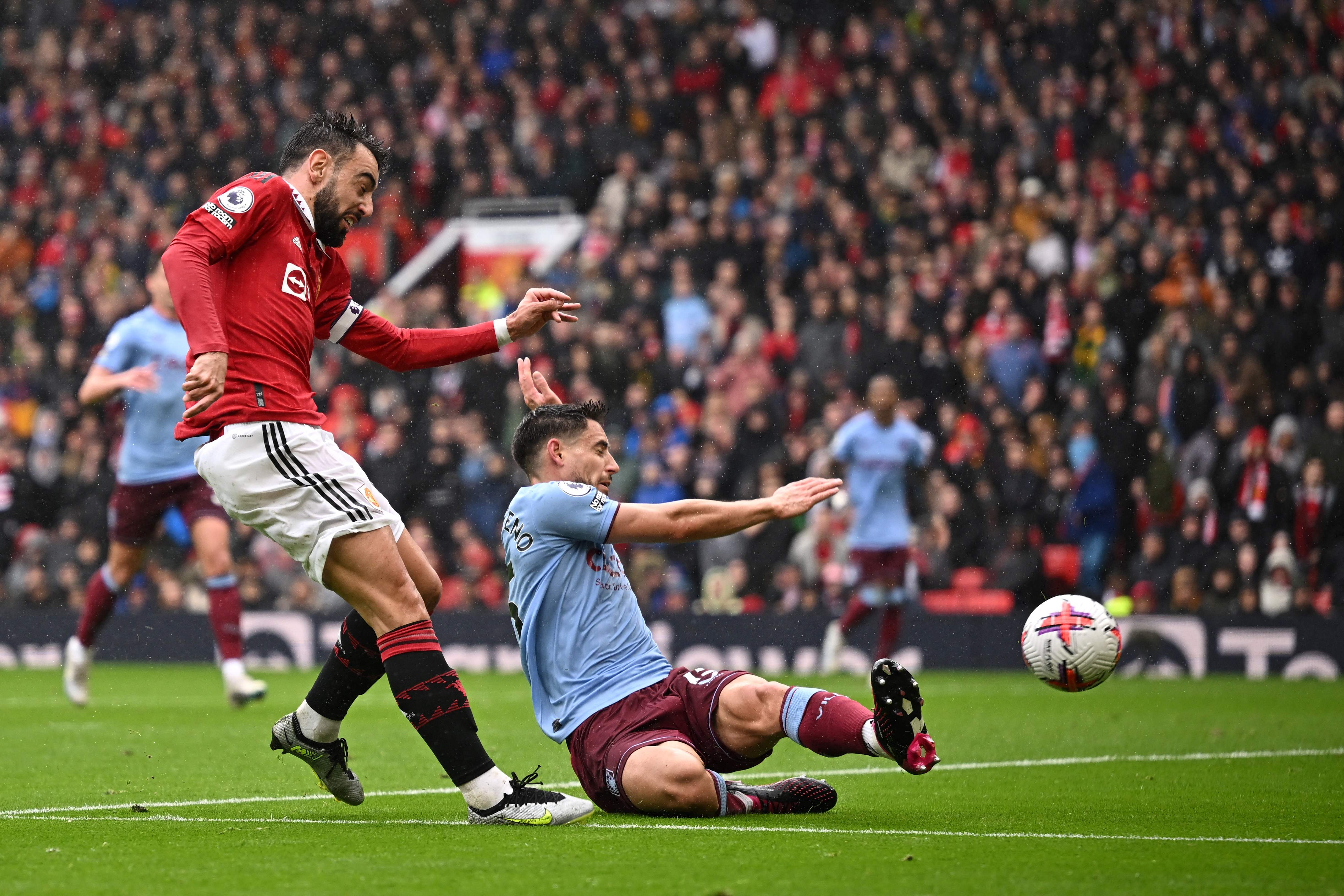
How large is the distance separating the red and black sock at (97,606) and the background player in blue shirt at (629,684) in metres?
5.49

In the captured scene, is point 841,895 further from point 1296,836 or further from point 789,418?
point 789,418

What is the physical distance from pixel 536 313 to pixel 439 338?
0.37 meters

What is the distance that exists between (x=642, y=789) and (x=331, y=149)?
2.29 m

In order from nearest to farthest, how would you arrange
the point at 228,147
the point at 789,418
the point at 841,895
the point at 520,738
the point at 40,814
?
the point at 841,895
the point at 40,814
the point at 520,738
the point at 789,418
the point at 228,147

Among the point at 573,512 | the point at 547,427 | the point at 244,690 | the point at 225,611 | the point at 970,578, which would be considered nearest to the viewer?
the point at 573,512

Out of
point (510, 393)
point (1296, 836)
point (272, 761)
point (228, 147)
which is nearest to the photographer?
point (1296, 836)

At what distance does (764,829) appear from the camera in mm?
5215

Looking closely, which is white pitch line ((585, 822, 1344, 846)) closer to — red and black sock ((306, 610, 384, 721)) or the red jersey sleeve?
red and black sock ((306, 610, 384, 721))

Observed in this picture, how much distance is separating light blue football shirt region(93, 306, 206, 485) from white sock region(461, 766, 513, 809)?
19.2 feet

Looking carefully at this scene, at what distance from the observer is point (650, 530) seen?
529 centimetres

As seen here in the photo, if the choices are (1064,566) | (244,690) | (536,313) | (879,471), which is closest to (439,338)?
(536,313)

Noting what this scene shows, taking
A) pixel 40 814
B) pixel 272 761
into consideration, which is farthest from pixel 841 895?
pixel 272 761

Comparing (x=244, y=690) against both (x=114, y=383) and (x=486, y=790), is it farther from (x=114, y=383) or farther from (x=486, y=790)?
(x=486, y=790)

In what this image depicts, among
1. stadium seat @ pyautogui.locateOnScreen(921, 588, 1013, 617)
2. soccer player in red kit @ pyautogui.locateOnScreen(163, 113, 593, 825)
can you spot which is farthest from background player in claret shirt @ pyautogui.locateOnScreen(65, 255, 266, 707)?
stadium seat @ pyautogui.locateOnScreen(921, 588, 1013, 617)
